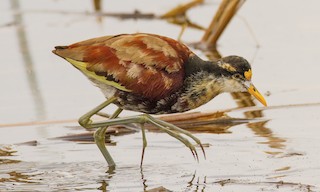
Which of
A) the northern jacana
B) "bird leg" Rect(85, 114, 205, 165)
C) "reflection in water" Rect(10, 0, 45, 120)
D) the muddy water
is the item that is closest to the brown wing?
the northern jacana

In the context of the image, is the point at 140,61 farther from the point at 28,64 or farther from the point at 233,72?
the point at 28,64

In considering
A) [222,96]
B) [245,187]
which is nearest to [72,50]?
[245,187]

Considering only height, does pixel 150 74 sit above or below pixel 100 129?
above

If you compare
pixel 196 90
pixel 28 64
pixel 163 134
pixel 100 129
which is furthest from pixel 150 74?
pixel 28 64

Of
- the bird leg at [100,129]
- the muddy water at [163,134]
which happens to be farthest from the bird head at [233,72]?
the bird leg at [100,129]

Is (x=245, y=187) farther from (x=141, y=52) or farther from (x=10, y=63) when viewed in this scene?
(x=10, y=63)

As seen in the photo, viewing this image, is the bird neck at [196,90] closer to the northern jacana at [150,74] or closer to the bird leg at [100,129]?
the northern jacana at [150,74]

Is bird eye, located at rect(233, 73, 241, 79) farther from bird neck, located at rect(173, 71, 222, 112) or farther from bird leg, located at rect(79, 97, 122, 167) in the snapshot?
bird leg, located at rect(79, 97, 122, 167)
